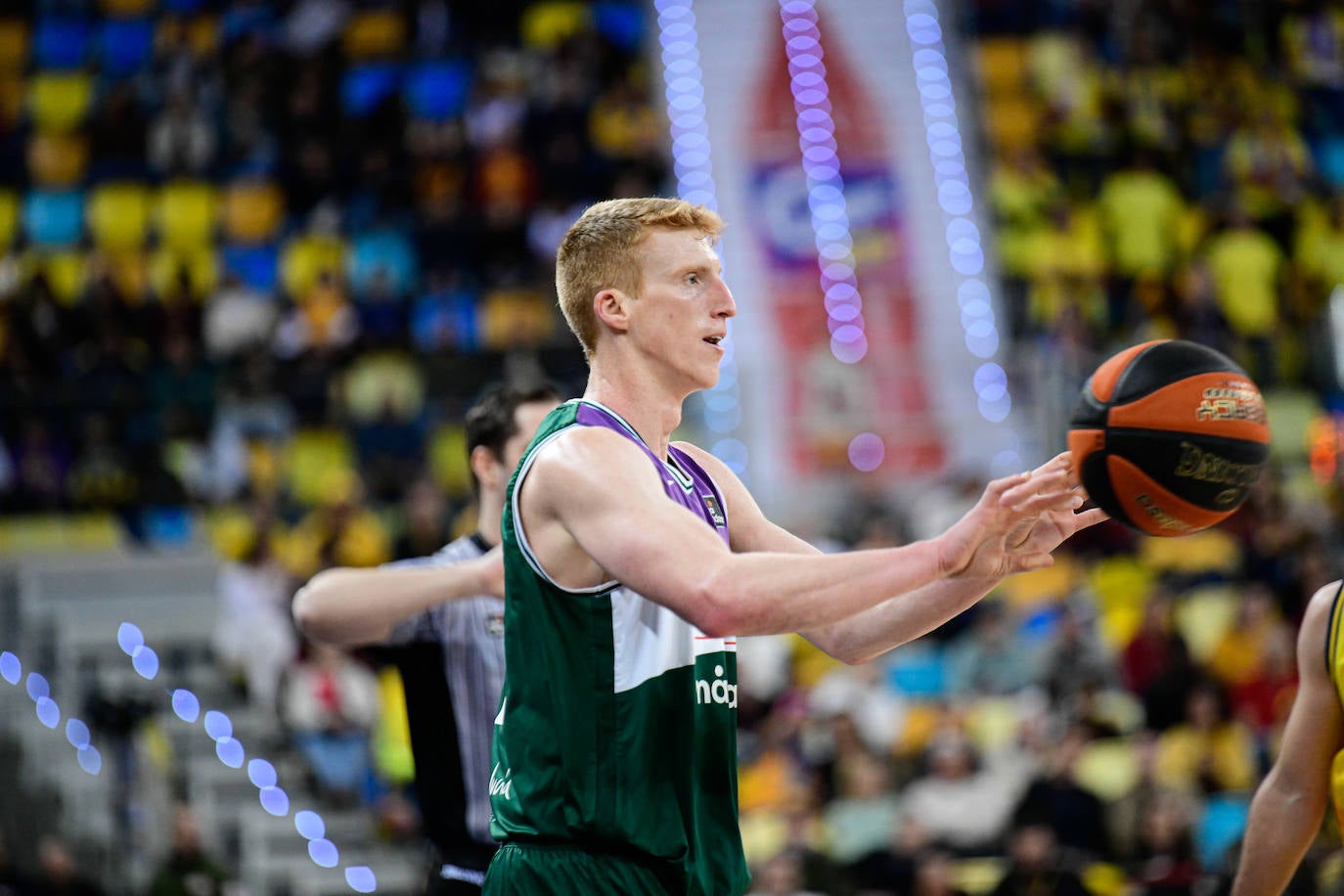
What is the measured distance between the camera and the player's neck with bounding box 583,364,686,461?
3.96 metres

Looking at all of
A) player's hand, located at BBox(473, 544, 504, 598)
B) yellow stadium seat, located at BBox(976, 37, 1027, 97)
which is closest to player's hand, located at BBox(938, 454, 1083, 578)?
player's hand, located at BBox(473, 544, 504, 598)

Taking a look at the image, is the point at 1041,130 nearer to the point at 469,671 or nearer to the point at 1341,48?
the point at 1341,48

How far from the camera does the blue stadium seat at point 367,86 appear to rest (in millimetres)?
18312

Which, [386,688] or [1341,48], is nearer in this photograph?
[386,688]

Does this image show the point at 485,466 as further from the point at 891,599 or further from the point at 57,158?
the point at 57,158

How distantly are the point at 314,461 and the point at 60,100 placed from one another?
21.9ft

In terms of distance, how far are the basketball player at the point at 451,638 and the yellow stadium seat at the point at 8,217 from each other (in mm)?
13217

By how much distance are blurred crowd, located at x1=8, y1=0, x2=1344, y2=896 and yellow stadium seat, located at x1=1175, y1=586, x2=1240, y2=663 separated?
29 mm

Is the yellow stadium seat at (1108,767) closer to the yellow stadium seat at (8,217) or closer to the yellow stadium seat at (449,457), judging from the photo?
the yellow stadium seat at (449,457)

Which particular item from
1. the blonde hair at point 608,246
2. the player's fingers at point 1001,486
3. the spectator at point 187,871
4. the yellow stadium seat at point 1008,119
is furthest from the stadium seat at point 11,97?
the player's fingers at point 1001,486

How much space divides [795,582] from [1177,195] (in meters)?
15.1

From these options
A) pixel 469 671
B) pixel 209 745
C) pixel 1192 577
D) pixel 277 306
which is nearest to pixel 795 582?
pixel 469 671

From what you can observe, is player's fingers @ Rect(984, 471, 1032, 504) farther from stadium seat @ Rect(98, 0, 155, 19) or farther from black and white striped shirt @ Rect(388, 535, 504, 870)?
stadium seat @ Rect(98, 0, 155, 19)

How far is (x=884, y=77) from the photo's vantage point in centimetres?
1925
